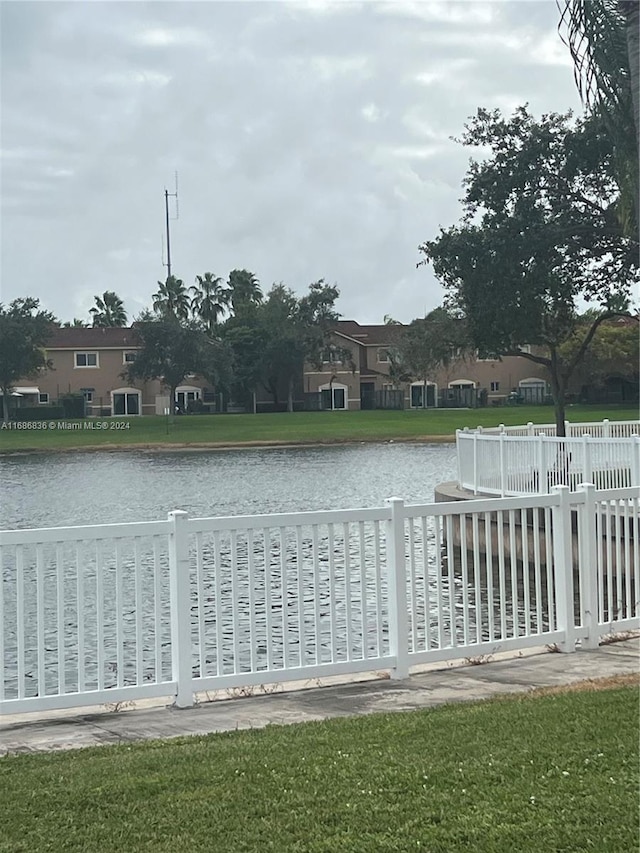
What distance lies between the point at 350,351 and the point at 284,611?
3073 inches

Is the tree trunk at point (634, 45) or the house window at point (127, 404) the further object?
the house window at point (127, 404)

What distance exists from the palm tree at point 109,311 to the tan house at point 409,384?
41938mm

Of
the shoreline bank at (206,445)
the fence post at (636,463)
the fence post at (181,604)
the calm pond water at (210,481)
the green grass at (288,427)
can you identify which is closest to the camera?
the fence post at (181,604)

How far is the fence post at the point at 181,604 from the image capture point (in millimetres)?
7707

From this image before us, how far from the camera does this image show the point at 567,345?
7331 centimetres

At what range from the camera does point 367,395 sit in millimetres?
89250

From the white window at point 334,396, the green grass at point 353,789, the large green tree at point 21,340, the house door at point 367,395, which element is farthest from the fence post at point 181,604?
the house door at point 367,395

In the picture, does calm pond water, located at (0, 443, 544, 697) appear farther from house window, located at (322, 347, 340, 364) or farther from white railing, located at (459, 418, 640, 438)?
house window, located at (322, 347, 340, 364)

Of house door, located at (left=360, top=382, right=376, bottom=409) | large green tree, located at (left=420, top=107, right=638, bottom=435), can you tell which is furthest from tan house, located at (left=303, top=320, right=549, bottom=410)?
large green tree, located at (left=420, top=107, right=638, bottom=435)

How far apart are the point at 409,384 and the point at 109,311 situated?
47455 mm

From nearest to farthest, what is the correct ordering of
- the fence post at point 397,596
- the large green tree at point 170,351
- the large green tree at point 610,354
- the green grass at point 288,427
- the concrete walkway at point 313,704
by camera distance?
1. the concrete walkway at point 313,704
2. the fence post at point 397,596
3. the green grass at point 288,427
4. the large green tree at point 170,351
5. the large green tree at point 610,354

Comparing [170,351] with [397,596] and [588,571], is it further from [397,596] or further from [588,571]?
[397,596]

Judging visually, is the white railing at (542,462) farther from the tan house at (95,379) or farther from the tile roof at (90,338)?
the tan house at (95,379)

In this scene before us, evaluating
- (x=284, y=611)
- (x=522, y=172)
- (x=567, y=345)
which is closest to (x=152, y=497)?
(x=522, y=172)
